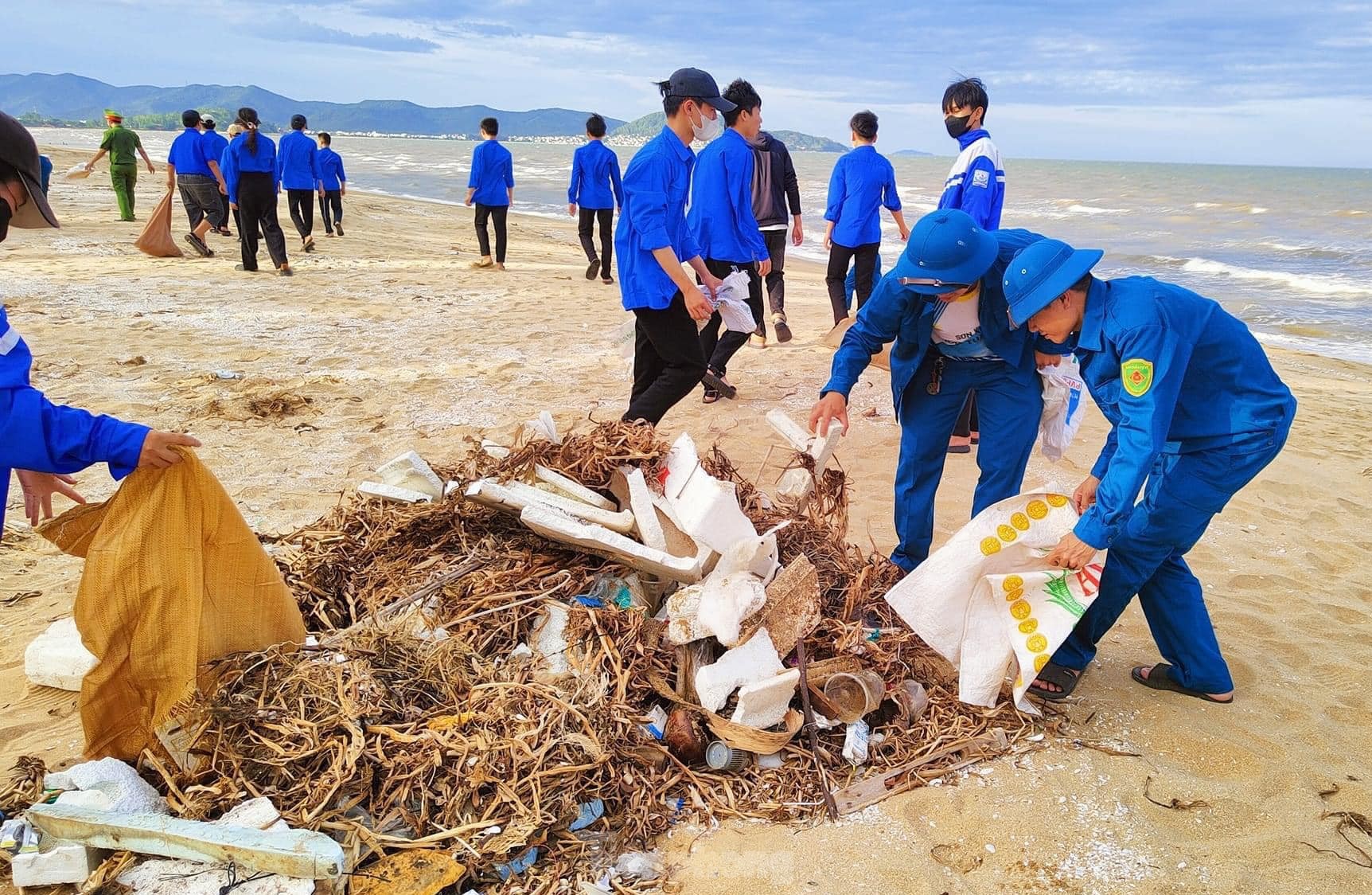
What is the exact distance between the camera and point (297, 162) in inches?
468

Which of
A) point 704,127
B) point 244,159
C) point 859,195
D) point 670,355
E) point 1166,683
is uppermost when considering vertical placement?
point 704,127

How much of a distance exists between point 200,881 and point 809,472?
2.53 m

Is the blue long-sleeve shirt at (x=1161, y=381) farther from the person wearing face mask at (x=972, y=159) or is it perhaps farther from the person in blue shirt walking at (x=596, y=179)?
the person in blue shirt walking at (x=596, y=179)

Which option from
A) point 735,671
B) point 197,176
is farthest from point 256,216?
point 735,671

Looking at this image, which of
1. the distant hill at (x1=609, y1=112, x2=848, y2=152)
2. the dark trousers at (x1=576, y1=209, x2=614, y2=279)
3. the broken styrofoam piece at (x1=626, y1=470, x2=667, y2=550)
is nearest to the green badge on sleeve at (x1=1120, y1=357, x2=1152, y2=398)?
the broken styrofoam piece at (x1=626, y1=470, x2=667, y2=550)

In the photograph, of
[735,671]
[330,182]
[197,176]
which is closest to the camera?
[735,671]

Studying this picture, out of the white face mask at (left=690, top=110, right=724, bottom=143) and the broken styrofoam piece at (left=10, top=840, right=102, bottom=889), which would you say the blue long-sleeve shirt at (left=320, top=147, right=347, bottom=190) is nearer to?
the white face mask at (left=690, top=110, right=724, bottom=143)

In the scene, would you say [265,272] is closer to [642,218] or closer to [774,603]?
[642,218]

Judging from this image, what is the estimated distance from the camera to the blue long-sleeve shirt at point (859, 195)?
22.1 ft

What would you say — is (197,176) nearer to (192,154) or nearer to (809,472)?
(192,154)

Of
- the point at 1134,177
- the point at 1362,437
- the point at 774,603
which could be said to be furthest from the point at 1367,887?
the point at 1134,177

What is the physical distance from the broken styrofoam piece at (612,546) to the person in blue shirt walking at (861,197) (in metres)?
4.48

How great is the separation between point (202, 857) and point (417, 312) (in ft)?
24.3

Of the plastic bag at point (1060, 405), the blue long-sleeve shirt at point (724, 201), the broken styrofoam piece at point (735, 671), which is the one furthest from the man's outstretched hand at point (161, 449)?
the blue long-sleeve shirt at point (724, 201)
